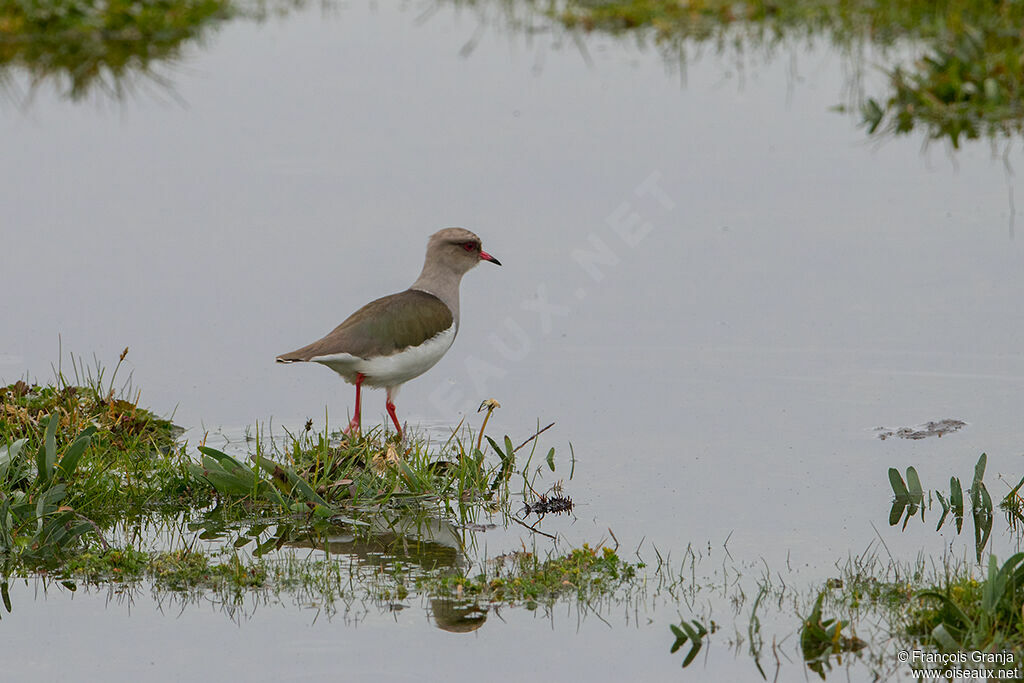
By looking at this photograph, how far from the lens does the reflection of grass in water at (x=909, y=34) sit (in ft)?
49.7

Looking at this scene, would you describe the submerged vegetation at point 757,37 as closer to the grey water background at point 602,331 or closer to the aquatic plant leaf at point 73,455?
the grey water background at point 602,331

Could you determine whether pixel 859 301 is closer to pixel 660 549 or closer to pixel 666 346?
pixel 666 346

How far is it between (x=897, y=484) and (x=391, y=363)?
2.97m

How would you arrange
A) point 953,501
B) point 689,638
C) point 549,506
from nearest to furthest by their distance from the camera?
point 689,638 < point 953,501 < point 549,506

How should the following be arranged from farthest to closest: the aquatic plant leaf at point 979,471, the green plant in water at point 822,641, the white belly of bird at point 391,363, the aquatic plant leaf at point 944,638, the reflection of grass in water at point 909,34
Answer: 1. the reflection of grass in water at point 909,34
2. the white belly of bird at point 391,363
3. the aquatic plant leaf at point 979,471
4. the green plant in water at point 822,641
5. the aquatic plant leaf at point 944,638

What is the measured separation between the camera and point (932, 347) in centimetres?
1016

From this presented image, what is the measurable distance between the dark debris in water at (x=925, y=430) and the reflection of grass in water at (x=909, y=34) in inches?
252

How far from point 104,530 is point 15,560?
0.55 meters

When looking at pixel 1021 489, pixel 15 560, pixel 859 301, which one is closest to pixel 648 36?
pixel 859 301

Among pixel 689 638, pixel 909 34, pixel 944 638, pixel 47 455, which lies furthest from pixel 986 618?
pixel 909 34

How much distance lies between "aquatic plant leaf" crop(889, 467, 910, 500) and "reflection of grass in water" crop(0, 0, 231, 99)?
43.5 feet

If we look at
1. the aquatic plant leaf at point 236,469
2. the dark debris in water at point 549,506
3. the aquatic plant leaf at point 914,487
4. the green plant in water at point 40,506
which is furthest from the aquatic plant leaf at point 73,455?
the aquatic plant leaf at point 914,487

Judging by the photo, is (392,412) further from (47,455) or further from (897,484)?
(897,484)

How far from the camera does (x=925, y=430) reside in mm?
8867
